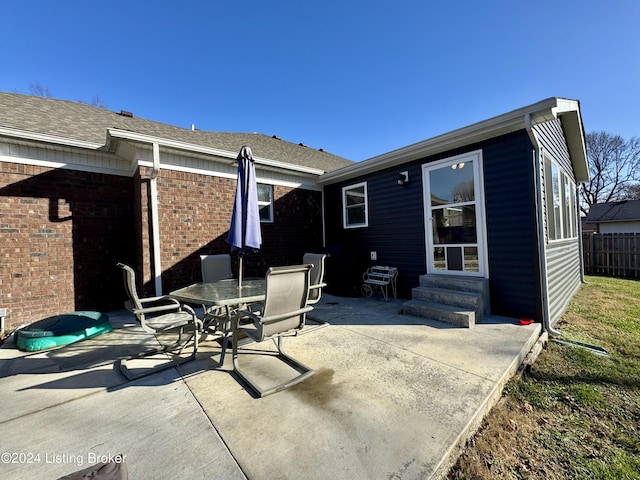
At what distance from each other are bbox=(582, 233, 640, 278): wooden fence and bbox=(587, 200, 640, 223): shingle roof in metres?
10.6

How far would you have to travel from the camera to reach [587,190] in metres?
25.5

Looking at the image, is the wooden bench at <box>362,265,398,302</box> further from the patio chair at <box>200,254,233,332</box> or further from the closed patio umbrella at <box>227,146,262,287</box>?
the closed patio umbrella at <box>227,146,262,287</box>

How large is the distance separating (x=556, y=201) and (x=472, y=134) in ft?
8.26

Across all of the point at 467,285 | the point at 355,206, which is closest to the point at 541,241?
the point at 467,285

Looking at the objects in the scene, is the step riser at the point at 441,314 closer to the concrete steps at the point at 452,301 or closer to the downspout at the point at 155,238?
the concrete steps at the point at 452,301

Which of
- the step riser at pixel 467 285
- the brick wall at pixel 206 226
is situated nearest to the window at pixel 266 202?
the brick wall at pixel 206 226

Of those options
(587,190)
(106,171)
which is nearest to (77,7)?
(106,171)

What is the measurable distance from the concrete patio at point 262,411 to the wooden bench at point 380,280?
2.48m

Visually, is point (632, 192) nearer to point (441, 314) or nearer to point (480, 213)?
point (480, 213)

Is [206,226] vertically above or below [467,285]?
above

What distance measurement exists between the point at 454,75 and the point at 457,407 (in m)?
8.42

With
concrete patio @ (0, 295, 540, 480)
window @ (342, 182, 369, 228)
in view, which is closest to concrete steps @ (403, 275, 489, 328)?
concrete patio @ (0, 295, 540, 480)

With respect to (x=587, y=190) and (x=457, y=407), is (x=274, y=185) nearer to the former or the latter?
(x=457, y=407)

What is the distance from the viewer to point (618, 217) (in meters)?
17.5
